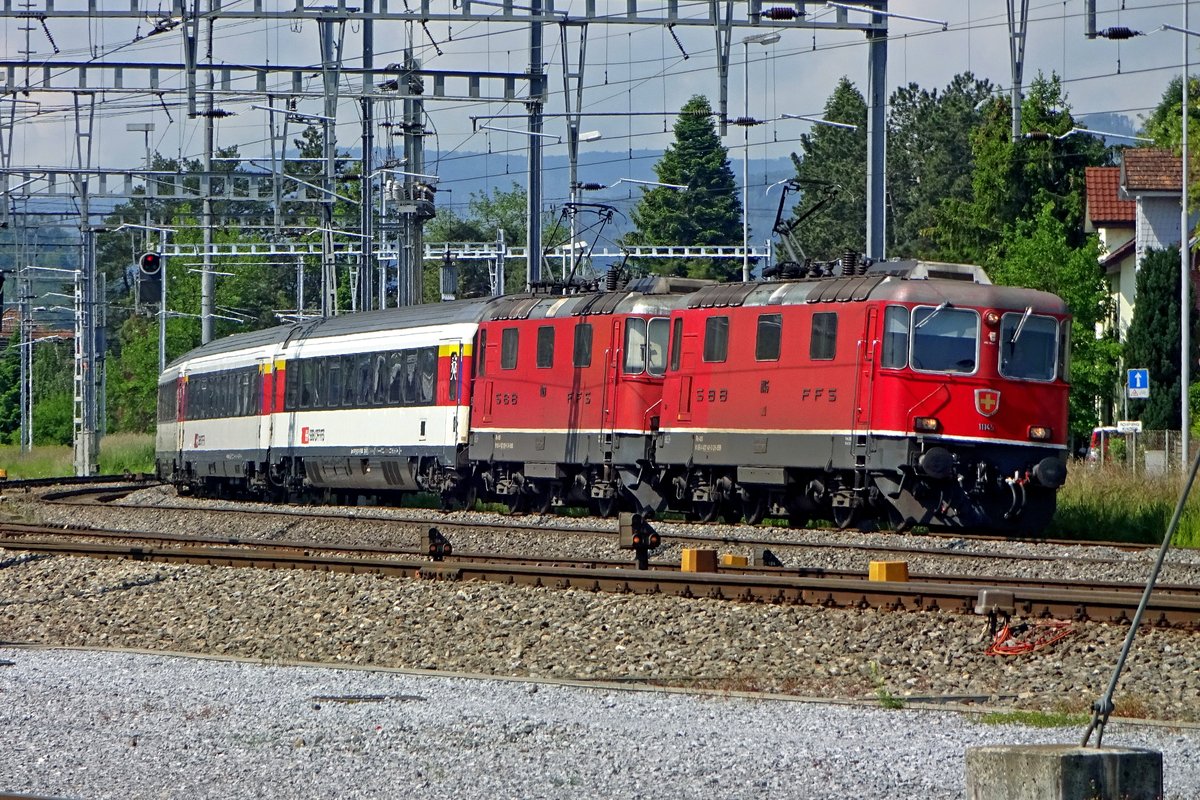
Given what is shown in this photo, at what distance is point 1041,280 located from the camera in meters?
44.5

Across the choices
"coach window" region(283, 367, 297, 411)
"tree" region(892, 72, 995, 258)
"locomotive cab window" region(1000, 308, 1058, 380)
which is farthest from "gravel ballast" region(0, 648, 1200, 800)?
"tree" region(892, 72, 995, 258)

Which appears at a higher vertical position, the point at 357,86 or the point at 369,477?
the point at 357,86

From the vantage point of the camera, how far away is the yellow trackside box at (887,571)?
14.4 metres

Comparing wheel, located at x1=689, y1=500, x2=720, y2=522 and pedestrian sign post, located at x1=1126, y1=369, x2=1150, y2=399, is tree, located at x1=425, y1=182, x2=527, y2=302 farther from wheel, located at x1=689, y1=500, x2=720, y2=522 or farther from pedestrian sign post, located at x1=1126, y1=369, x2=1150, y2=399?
wheel, located at x1=689, y1=500, x2=720, y2=522

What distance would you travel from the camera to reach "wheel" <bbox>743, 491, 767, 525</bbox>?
917 inches

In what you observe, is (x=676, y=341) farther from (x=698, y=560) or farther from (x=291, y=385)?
(x=291, y=385)

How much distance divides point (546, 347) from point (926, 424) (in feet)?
23.2

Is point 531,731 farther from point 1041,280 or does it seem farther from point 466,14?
point 1041,280

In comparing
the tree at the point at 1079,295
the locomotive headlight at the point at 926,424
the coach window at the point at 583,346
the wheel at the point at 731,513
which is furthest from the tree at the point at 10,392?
the locomotive headlight at the point at 926,424

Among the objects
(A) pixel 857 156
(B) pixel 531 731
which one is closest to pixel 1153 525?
(B) pixel 531 731

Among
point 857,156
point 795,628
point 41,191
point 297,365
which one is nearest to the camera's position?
point 795,628

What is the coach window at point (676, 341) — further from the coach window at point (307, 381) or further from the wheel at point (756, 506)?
the coach window at point (307, 381)

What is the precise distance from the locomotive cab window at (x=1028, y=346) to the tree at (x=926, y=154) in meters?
66.2

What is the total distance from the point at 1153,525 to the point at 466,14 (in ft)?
41.9
